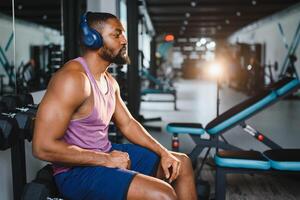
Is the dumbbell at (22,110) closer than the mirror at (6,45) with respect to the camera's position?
Yes

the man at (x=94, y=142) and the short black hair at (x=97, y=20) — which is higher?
the short black hair at (x=97, y=20)

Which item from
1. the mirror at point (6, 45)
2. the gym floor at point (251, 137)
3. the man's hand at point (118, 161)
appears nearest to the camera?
the man's hand at point (118, 161)

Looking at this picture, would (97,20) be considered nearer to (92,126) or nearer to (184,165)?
(92,126)

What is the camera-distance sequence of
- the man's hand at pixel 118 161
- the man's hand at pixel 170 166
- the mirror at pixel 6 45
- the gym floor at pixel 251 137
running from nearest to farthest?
the man's hand at pixel 118 161 < the man's hand at pixel 170 166 < the gym floor at pixel 251 137 < the mirror at pixel 6 45

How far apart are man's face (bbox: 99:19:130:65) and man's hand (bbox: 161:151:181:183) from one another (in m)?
0.42

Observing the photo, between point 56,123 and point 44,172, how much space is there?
31 cm

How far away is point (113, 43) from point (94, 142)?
14.3 inches

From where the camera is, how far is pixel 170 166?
142 centimetres

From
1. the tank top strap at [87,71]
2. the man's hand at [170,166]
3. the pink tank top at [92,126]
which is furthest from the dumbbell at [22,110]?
the man's hand at [170,166]

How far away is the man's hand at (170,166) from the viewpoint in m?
1.40

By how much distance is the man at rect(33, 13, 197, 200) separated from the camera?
1.15 metres

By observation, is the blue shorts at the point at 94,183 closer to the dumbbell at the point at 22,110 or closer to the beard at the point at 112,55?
the dumbbell at the point at 22,110

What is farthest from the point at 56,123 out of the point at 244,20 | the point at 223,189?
the point at 244,20

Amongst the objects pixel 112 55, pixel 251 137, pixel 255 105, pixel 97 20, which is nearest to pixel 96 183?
pixel 112 55
